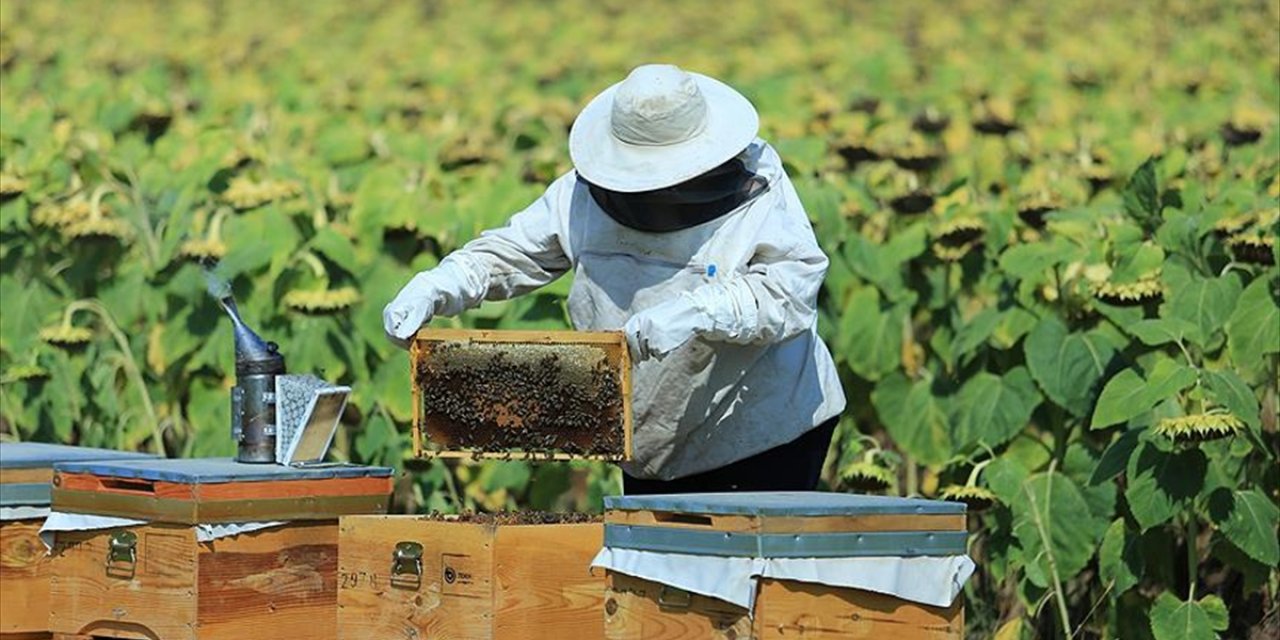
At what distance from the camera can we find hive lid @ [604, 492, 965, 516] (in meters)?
4.18

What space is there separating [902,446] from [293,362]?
1.90m

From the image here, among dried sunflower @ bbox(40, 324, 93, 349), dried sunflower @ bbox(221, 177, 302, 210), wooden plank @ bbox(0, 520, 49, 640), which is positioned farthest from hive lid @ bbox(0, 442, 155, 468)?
dried sunflower @ bbox(221, 177, 302, 210)

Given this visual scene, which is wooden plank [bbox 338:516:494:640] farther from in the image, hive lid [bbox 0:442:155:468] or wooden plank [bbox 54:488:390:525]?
hive lid [bbox 0:442:155:468]

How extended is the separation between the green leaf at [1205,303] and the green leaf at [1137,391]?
0.23 m

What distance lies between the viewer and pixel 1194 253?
20.3 feet

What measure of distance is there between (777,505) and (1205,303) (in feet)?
7.13

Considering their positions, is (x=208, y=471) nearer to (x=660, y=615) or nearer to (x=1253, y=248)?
(x=660, y=615)

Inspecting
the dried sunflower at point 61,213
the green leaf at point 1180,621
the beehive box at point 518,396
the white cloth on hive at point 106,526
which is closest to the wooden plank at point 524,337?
the beehive box at point 518,396

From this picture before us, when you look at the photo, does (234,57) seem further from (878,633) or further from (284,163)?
(878,633)

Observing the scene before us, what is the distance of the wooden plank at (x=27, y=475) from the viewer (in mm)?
5703

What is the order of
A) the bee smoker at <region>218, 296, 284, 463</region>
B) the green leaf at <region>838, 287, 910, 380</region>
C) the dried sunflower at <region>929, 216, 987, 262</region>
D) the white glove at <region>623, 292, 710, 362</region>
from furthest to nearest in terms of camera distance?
the green leaf at <region>838, 287, 910, 380</region> → the dried sunflower at <region>929, 216, 987, 262</region> → the bee smoker at <region>218, 296, 284, 463</region> → the white glove at <region>623, 292, 710, 362</region>

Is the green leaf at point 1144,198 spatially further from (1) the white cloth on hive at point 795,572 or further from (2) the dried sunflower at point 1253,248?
(1) the white cloth on hive at point 795,572

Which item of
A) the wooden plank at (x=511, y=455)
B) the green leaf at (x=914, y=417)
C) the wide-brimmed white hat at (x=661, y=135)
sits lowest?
the green leaf at (x=914, y=417)

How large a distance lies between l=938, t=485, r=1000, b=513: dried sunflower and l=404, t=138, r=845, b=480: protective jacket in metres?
0.73
